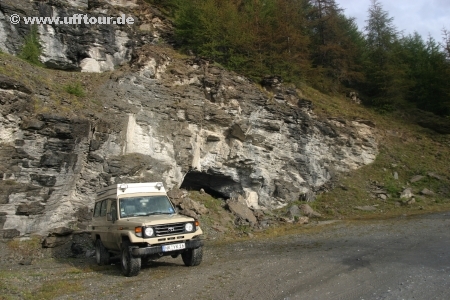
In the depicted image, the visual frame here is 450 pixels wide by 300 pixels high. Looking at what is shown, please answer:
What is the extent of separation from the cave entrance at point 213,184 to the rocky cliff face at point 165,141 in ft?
0.21

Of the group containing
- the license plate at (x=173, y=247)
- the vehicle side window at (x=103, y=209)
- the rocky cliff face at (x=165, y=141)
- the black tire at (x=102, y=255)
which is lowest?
the black tire at (x=102, y=255)

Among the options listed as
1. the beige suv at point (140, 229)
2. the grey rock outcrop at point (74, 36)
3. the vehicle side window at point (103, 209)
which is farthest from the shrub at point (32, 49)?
the beige suv at point (140, 229)

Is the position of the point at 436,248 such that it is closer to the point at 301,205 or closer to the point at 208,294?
the point at 208,294

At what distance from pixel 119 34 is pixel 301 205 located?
16.1 meters

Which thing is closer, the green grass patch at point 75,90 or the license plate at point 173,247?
the license plate at point 173,247

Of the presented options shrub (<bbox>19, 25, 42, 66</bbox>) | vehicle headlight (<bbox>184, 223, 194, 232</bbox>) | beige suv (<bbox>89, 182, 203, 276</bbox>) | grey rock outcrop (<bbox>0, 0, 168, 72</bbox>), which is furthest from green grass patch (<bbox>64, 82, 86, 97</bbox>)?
vehicle headlight (<bbox>184, 223, 194, 232</bbox>)

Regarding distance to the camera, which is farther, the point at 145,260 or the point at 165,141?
the point at 165,141

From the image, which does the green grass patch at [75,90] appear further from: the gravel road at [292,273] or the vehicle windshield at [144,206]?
the vehicle windshield at [144,206]

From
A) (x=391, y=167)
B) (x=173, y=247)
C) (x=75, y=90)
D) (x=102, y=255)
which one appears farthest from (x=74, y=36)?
(x=391, y=167)

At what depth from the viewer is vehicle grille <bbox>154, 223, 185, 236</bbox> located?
854 cm

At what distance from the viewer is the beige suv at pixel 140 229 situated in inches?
331

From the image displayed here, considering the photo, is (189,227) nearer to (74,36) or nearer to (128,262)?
(128,262)

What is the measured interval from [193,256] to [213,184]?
42.4 ft

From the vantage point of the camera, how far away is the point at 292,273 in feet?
26.3
